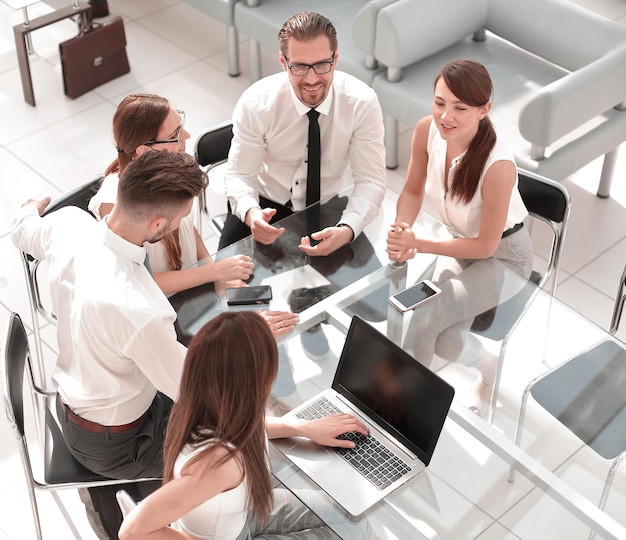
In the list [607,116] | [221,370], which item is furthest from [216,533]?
[607,116]

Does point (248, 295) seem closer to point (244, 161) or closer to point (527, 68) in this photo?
point (244, 161)

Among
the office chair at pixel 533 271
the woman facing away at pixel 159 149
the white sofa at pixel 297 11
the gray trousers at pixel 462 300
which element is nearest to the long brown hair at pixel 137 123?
the woman facing away at pixel 159 149

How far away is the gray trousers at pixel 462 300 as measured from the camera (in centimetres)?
285

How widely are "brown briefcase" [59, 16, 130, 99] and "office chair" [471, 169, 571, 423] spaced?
2845 millimetres

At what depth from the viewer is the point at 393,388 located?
255cm

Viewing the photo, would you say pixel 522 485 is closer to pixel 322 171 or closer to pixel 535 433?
pixel 535 433

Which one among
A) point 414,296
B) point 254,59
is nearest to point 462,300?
point 414,296

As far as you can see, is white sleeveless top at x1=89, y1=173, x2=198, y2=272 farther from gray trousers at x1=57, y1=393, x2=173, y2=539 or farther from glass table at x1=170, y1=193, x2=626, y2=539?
gray trousers at x1=57, y1=393, x2=173, y2=539

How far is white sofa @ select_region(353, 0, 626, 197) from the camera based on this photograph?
3961 millimetres

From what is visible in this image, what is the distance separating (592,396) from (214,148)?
5.56 feet

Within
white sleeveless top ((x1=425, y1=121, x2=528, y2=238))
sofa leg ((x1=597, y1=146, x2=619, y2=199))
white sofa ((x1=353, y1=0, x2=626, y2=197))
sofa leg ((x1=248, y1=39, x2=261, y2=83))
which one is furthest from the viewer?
sofa leg ((x1=248, y1=39, x2=261, y2=83))

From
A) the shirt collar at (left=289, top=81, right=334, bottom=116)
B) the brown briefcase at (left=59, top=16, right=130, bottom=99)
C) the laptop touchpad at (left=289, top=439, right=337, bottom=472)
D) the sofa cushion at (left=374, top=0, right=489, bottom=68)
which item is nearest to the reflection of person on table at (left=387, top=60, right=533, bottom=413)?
the shirt collar at (left=289, top=81, right=334, bottom=116)

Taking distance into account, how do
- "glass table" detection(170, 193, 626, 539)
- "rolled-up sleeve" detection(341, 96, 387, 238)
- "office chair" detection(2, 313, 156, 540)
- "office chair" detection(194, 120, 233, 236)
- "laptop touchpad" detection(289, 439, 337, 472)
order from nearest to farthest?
"glass table" detection(170, 193, 626, 539), "laptop touchpad" detection(289, 439, 337, 472), "office chair" detection(2, 313, 156, 540), "rolled-up sleeve" detection(341, 96, 387, 238), "office chair" detection(194, 120, 233, 236)

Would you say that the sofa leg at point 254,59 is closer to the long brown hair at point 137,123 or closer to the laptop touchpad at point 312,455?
the long brown hair at point 137,123
